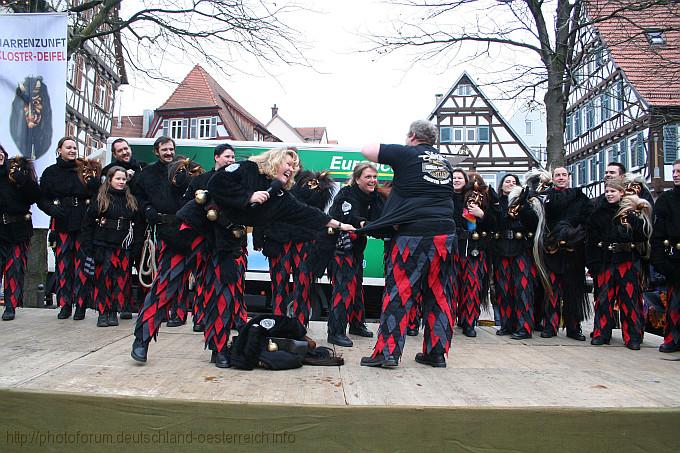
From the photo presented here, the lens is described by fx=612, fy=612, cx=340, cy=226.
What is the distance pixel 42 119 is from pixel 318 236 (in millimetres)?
4672

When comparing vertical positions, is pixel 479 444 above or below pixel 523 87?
below

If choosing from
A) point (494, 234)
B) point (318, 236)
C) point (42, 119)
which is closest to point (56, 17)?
point (42, 119)

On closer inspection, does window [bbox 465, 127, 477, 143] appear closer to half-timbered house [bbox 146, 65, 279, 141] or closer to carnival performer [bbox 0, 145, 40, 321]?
half-timbered house [bbox 146, 65, 279, 141]

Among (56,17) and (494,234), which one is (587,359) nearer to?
(494,234)

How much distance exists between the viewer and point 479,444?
3402 millimetres

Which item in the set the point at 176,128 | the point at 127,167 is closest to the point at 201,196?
the point at 127,167

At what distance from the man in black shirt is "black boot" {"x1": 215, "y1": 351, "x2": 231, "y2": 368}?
1054 millimetres

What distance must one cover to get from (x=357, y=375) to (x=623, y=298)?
324 centimetres

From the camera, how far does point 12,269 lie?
666 cm

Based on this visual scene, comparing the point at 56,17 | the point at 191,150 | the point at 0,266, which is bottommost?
Result: the point at 0,266

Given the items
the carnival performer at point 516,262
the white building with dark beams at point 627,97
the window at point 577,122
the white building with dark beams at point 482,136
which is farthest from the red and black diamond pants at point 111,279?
the window at point 577,122

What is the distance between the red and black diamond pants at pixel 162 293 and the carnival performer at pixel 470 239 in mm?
3131

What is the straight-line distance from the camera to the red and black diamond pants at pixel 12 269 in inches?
261

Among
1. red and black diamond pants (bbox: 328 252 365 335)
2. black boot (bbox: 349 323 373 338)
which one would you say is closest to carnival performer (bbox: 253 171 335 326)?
red and black diamond pants (bbox: 328 252 365 335)
